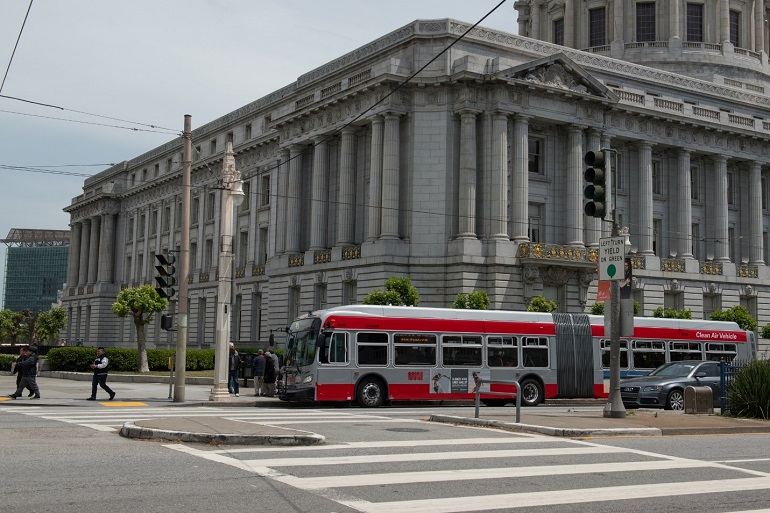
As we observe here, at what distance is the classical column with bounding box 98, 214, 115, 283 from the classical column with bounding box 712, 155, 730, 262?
211 feet

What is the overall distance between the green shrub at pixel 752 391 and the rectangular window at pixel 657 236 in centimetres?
3716

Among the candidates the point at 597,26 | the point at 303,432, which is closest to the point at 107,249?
the point at 597,26

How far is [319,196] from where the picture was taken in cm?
5650

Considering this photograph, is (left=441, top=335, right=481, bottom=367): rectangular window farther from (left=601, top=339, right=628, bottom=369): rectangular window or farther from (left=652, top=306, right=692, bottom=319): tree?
(left=652, top=306, right=692, bottom=319): tree

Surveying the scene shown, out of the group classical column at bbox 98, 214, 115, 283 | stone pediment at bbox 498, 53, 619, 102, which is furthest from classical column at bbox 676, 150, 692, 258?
classical column at bbox 98, 214, 115, 283

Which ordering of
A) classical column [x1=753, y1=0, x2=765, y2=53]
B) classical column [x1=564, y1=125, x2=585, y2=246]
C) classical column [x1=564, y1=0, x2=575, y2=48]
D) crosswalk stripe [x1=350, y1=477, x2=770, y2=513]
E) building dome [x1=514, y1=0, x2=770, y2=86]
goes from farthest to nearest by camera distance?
classical column [x1=753, y1=0, x2=765, y2=53], classical column [x1=564, y1=0, x2=575, y2=48], building dome [x1=514, y1=0, x2=770, y2=86], classical column [x1=564, y1=125, x2=585, y2=246], crosswalk stripe [x1=350, y1=477, x2=770, y2=513]

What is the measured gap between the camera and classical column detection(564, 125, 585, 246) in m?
51.6

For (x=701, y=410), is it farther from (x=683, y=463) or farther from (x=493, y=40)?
(x=493, y=40)

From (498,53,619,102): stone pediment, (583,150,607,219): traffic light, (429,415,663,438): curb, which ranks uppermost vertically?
(498,53,619,102): stone pediment

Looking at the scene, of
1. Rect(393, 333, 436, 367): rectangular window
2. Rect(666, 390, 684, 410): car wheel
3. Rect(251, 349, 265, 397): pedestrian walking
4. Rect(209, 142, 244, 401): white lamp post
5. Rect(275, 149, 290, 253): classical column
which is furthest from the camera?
Rect(275, 149, 290, 253): classical column

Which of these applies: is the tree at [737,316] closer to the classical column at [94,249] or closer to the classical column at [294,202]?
the classical column at [294,202]

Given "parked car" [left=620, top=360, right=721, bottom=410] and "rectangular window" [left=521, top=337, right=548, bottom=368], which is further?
"rectangular window" [left=521, top=337, right=548, bottom=368]

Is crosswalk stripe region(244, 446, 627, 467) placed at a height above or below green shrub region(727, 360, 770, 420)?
below

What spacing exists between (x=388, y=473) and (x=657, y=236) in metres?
49.8
